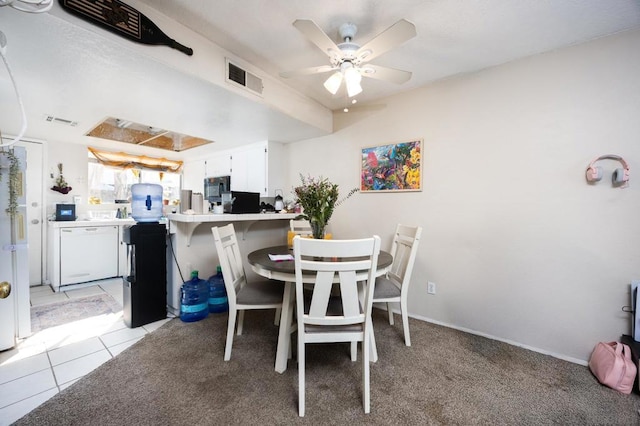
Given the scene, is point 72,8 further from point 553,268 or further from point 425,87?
point 553,268

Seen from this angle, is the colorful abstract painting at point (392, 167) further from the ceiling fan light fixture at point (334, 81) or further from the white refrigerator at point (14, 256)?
the white refrigerator at point (14, 256)

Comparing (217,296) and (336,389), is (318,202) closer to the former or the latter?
(336,389)

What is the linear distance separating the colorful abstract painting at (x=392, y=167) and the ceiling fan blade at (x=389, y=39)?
125 cm

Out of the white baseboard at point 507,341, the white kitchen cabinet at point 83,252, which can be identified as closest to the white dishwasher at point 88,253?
the white kitchen cabinet at point 83,252

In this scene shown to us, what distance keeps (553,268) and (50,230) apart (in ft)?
19.8

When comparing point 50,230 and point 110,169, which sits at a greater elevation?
point 110,169

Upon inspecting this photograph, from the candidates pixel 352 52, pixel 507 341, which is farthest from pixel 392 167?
pixel 507 341

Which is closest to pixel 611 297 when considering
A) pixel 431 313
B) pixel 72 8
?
pixel 431 313

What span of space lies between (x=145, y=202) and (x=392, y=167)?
2.85 metres

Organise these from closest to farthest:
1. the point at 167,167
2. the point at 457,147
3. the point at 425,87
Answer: the point at 457,147
the point at 425,87
the point at 167,167

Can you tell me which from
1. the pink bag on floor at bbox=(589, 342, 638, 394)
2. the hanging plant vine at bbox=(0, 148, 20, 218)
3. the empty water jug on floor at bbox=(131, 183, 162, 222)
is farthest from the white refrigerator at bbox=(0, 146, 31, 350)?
the pink bag on floor at bbox=(589, 342, 638, 394)

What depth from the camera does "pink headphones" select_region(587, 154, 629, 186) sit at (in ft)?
5.84

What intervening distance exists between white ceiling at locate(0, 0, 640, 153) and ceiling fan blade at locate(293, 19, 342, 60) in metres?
0.25

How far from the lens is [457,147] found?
249cm
